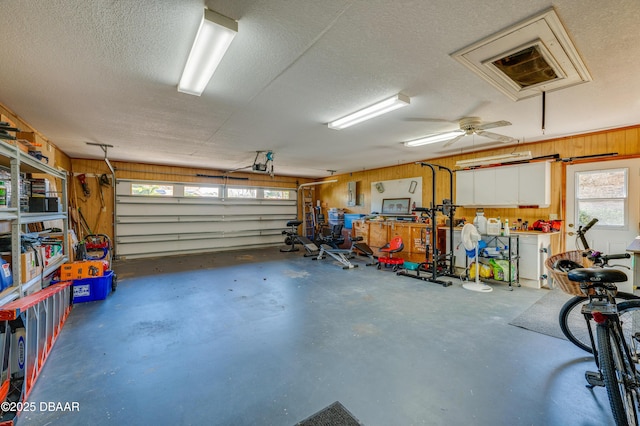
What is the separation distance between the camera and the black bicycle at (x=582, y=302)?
1856 mm

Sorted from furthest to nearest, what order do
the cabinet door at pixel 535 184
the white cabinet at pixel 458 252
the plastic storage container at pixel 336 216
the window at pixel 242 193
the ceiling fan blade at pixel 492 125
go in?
the plastic storage container at pixel 336 216
the window at pixel 242 193
the white cabinet at pixel 458 252
the cabinet door at pixel 535 184
the ceiling fan blade at pixel 492 125

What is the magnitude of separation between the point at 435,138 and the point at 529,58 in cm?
248

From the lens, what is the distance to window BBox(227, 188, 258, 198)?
28.8 ft

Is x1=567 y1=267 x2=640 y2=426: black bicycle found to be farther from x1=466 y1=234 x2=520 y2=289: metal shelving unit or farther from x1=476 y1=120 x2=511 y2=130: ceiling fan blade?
x1=466 y1=234 x2=520 y2=289: metal shelving unit

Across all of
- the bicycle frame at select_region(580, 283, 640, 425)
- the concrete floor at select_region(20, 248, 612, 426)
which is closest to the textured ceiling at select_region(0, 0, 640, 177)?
the bicycle frame at select_region(580, 283, 640, 425)

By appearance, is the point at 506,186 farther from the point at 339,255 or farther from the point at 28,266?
the point at 28,266

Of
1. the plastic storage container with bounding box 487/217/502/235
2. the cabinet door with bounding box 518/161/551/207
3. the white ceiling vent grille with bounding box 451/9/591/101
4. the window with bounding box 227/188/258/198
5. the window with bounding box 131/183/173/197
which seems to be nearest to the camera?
the white ceiling vent grille with bounding box 451/9/591/101

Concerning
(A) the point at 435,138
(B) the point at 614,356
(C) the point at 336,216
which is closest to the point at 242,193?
(C) the point at 336,216

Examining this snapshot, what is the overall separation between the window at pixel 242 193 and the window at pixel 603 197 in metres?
8.37

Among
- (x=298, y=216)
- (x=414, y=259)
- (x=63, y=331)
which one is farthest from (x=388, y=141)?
(x=298, y=216)

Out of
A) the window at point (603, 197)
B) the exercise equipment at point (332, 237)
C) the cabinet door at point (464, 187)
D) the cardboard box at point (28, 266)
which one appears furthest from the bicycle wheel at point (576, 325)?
the exercise equipment at point (332, 237)

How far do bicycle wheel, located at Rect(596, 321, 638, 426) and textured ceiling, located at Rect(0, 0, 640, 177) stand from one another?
2.01 meters

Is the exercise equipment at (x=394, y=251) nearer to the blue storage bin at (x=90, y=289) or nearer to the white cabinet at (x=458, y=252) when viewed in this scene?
the white cabinet at (x=458, y=252)

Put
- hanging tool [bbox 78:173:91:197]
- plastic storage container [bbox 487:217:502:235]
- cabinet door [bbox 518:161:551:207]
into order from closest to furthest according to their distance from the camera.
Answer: cabinet door [bbox 518:161:551:207]
plastic storage container [bbox 487:217:502:235]
hanging tool [bbox 78:173:91:197]
